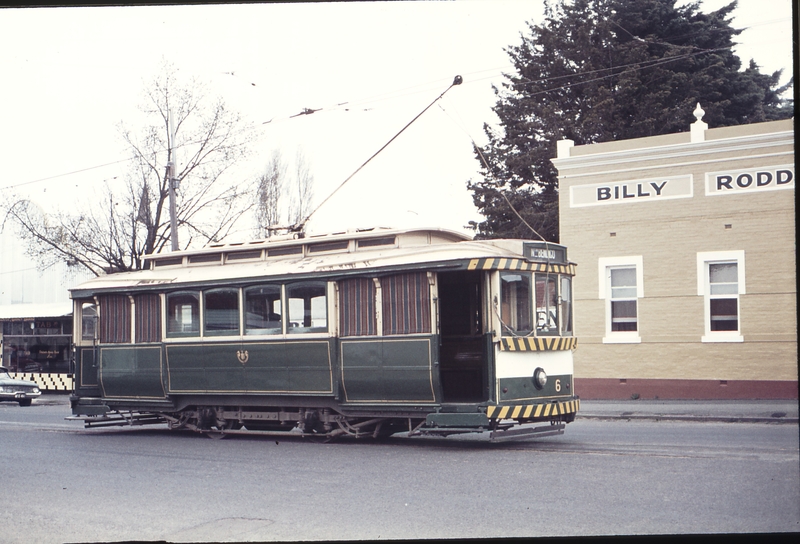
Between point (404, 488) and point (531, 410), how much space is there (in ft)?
12.0

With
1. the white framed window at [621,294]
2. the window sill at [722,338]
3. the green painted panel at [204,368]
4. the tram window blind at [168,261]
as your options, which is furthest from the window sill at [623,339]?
the tram window blind at [168,261]

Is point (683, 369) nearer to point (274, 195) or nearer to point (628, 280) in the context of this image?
point (628, 280)

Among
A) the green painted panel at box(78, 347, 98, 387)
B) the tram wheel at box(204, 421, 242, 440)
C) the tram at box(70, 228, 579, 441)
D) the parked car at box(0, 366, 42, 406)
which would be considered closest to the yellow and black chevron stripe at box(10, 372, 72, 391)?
the parked car at box(0, 366, 42, 406)

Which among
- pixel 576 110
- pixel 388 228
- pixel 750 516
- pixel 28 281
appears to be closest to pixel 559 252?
pixel 388 228

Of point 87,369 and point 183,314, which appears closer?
point 183,314

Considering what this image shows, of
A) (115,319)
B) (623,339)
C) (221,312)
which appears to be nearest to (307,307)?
(221,312)

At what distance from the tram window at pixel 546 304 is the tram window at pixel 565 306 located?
6.6 inches

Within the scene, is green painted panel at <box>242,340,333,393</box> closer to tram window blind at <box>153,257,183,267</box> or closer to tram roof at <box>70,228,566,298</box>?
tram roof at <box>70,228,566,298</box>

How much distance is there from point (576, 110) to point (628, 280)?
1228 cm

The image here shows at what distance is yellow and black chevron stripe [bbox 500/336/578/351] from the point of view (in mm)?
13135

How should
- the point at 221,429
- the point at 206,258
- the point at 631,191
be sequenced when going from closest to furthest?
the point at 221,429 → the point at 206,258 → the point at 631,191

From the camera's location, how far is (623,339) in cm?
2281

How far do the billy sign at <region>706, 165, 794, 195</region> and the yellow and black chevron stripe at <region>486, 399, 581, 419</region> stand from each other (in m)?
9.84

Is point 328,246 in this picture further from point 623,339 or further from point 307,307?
point 623,339
